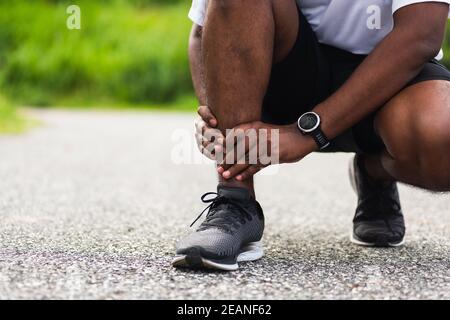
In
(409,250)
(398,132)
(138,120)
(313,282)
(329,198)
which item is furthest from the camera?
(138,120)

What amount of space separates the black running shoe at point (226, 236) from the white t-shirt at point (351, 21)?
42cm

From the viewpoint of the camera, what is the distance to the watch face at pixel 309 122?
5.01ft

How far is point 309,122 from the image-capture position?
5.02 ft

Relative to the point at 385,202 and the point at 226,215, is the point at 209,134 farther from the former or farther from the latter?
the point at 385,202

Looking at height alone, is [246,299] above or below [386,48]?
below

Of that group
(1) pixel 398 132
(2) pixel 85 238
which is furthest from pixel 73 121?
(1) pixel 398 132

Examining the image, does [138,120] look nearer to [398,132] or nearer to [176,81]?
[176,81]

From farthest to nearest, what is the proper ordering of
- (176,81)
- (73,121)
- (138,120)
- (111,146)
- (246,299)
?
(176,81) < (138,120) < (73,121) < (111,146) < (246,299)

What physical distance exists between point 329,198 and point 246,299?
182 centimetres

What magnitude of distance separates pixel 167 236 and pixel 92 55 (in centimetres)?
1100

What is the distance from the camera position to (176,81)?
41.1ft

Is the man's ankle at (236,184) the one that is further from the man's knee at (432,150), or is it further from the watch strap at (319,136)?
the man's knee at (432,150)

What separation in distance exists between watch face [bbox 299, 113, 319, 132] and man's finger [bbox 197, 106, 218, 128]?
0.60 ft

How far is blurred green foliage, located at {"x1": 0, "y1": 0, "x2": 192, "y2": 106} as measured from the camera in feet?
39.2
